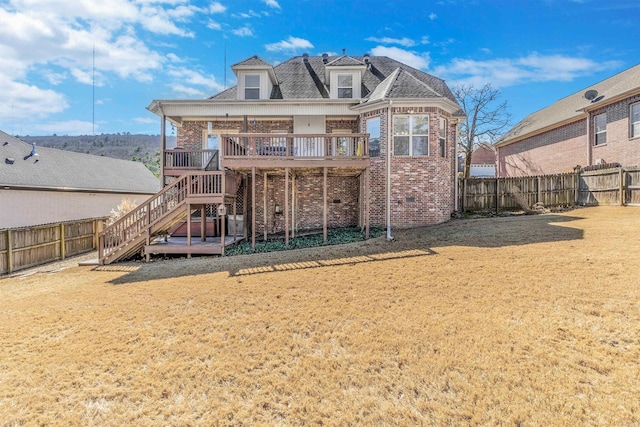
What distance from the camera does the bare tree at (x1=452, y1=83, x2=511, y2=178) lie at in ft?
85.8

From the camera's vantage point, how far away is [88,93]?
27.0 m

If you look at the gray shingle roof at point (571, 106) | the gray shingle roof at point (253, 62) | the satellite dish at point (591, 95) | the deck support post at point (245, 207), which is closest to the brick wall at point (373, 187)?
the deck support post at point (245, 207)

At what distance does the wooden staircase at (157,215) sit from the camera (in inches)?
394

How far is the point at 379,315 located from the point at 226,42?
18037 mm

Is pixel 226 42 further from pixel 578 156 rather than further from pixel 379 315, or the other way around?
pixel 578 156

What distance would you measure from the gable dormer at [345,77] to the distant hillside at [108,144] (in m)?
46.8

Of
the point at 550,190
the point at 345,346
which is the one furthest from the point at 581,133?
the point at 345,346

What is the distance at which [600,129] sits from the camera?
54.4ft

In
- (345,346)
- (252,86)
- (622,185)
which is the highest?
(252,86)

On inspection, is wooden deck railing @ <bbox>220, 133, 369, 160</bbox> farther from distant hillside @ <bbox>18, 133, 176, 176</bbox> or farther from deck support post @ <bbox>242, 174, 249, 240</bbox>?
distant hillside @ <bbox>18, 133, 176, 176</bbox>

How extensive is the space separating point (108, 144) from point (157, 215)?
2835 inches

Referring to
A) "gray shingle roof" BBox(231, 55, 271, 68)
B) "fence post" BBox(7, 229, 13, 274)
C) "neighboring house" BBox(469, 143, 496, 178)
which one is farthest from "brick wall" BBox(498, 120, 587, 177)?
"fence post" BBox(7, 229, 13, 274)

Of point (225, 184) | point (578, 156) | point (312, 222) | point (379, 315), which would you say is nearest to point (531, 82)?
point (578, 156)

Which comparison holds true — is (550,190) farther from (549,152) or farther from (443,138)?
(549,152)
